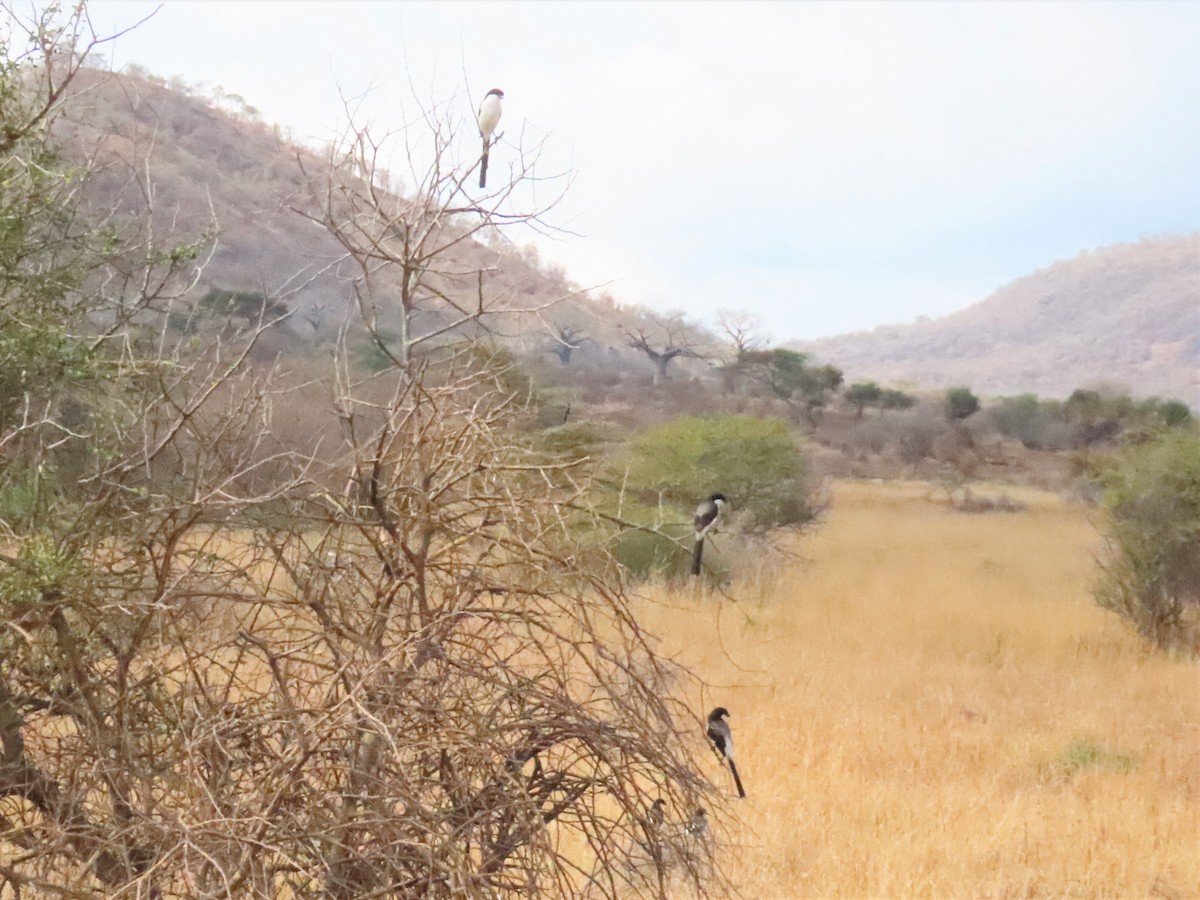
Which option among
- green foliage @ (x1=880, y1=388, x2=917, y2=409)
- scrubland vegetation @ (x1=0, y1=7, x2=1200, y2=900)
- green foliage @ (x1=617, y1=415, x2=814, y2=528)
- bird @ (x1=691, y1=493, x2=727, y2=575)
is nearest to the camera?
scrubland vegetation @ (x1=0, y1=7, x2=1200, y2=900)

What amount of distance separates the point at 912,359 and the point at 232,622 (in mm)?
31022

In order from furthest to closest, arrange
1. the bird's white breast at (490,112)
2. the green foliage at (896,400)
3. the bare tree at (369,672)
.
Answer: the green foliage at (896,400) → the bird's white breast at (490,112) → the bare tree at (369,672)

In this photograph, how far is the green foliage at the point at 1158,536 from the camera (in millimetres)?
10422

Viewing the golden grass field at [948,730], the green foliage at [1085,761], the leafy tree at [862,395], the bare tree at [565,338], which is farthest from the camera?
the leafy tree at [862,395]

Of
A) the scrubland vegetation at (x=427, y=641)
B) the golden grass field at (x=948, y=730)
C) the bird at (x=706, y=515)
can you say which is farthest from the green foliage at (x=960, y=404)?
the bird at (x=706, y=515)

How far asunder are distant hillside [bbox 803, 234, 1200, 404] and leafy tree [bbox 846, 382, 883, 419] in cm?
138

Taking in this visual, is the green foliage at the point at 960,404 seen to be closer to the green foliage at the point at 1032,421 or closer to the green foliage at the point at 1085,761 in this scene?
the green foliage at the point at 1032,421

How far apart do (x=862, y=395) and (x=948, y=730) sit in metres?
21.0

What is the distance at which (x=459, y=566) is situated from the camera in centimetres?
262

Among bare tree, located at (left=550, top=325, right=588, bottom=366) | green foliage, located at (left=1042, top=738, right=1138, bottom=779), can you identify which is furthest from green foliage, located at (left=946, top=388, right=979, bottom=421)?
bare tree, located at (left=550, top=325, right=588, bottom=366)

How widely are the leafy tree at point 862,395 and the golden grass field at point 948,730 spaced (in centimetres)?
1281

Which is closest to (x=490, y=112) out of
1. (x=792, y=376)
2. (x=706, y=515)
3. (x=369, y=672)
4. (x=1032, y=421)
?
(x=369, y=672)

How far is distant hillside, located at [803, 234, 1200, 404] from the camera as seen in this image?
836 inches

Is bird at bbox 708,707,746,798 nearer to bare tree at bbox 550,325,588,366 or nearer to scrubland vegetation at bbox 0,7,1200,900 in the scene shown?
scrubland vegetation at bbox 0,7,1200,900
